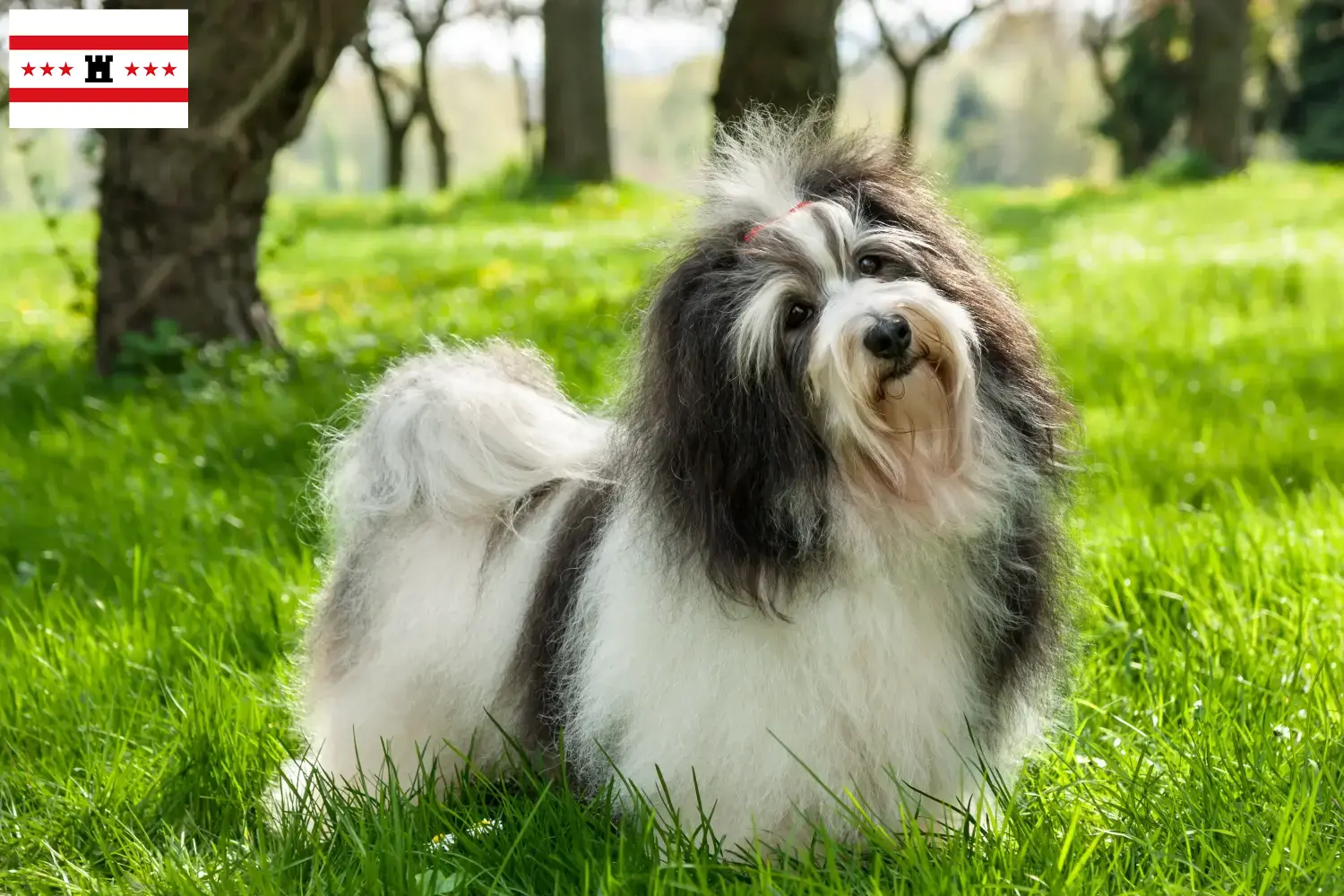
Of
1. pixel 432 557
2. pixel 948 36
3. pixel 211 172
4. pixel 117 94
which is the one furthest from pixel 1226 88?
pixel 432 557

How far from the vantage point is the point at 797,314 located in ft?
6.86

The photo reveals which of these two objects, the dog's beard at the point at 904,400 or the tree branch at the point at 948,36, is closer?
the dog's beard at the point at 904,400

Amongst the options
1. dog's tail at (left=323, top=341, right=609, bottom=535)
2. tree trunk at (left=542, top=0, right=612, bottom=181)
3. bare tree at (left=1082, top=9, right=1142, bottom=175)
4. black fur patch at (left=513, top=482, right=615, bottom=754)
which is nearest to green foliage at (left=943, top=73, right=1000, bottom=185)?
bare tree at (left=1082, top=9, right=1142, bottom=175)

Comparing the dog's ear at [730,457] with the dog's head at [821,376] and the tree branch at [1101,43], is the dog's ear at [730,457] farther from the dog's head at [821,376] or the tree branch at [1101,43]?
the tree branch at [1101,43]

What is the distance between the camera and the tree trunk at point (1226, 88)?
17.5 metres

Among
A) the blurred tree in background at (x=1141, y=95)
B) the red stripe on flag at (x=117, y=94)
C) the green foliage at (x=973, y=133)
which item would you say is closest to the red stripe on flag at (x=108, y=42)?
the red stripe on flag at (x=117, y=94)

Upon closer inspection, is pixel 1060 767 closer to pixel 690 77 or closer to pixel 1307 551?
pixel 1307 551

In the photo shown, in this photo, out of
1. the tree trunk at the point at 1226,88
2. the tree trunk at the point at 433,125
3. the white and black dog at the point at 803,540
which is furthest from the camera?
the tree trunk at the point at 433,125

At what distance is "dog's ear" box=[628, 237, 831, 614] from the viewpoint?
2.08 m

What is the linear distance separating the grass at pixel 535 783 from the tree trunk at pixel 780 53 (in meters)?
1.42

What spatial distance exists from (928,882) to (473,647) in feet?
3.27

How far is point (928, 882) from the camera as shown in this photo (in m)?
2.08

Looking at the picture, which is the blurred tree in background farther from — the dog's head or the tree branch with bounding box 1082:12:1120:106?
the dog's head

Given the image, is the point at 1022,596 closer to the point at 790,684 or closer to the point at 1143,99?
the point at 790,684
